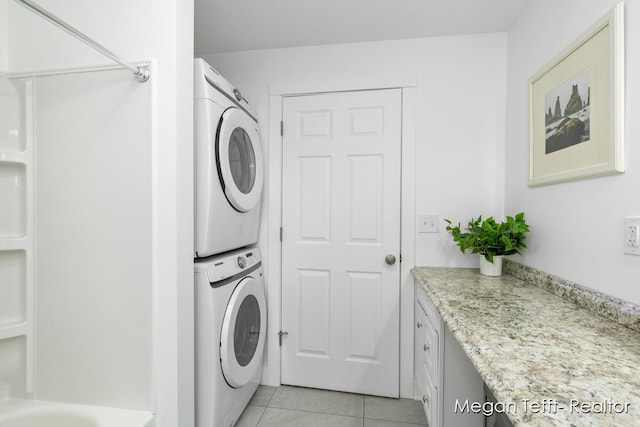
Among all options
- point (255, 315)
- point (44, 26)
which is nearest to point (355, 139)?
point (255, 315)

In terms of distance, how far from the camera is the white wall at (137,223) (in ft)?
4.06

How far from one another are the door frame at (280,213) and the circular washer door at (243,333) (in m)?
0.18

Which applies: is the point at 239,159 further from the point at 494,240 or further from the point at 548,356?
the point at 548,356

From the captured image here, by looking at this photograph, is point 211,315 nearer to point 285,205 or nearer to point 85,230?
point 85,230

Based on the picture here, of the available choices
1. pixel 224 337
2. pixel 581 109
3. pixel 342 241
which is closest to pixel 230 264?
pixel 224 337

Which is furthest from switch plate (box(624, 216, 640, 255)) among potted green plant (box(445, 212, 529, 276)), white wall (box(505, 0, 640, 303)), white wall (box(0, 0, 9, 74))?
white wall (box(0, 0, 9, 74))

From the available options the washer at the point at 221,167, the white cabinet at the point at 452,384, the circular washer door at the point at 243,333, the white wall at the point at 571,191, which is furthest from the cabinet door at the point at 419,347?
the washer at the point at 221,167

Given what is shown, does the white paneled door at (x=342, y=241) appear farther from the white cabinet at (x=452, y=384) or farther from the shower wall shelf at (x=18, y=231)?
the shower wall shelf at (x=18, y=231)

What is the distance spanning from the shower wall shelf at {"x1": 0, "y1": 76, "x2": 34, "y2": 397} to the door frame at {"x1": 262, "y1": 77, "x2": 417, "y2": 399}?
1230 mm

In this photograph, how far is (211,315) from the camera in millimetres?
1433

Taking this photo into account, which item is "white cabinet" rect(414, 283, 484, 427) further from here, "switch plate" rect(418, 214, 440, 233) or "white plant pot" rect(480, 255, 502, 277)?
"switch plate" rect(418, 214, 440, 233)

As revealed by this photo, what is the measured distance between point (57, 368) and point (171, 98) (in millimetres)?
1282

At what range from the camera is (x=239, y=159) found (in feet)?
5.82

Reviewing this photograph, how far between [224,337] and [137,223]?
68cm
